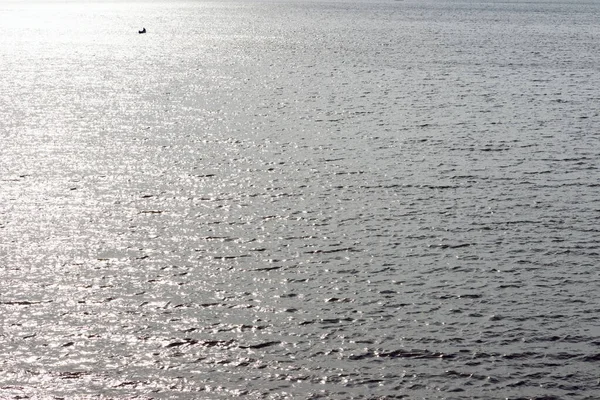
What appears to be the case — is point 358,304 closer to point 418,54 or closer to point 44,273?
point 44,273

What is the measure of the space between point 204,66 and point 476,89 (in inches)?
811

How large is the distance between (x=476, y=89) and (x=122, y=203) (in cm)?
2645

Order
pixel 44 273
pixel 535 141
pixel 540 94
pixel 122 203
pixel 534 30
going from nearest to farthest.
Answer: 1. pixel 44 273
2. pixel 122 203
3. pixel 535 141
4. pixel 540 94
5. pixel 534 30

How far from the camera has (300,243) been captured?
1912 centimetres

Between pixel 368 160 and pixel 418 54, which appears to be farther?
pixel 418 54

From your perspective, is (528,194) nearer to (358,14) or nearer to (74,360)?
(74,360)

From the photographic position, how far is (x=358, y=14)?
135000mm

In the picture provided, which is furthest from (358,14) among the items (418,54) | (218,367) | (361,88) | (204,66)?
(218,367)

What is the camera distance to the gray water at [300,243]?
1314 centimetres

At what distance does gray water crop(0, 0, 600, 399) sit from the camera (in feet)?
43.1

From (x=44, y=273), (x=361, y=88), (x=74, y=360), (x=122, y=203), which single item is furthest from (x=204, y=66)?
(x=74, y=360)

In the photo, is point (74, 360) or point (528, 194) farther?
point (528, 194)

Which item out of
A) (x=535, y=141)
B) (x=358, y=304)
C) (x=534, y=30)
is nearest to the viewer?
(x=358, y=304)

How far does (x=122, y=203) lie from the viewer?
2200 centimetres
